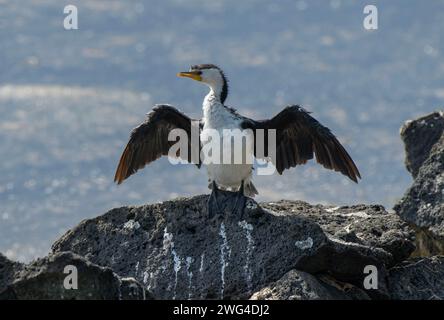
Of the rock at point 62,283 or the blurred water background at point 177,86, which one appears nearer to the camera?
the rock at point 62,283

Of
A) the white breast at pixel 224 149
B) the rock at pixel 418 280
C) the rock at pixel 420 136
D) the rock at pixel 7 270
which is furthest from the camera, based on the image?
the rock at pixel 420 136

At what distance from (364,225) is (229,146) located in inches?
60.1

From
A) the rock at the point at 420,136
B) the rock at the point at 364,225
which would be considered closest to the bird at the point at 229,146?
the rock at the point at 364,225

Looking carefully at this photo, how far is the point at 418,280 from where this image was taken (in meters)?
10.5

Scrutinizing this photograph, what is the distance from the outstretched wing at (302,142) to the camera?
467 inches

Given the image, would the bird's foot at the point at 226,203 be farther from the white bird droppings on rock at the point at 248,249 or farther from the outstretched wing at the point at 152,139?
the outstretched wing at the point at 152,139

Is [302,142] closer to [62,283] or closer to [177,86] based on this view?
[62,283]

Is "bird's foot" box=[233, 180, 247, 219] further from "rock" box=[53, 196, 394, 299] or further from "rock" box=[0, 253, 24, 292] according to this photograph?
"rock" box=[0, 253, 24, 292]

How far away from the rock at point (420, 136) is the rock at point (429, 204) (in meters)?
0.83

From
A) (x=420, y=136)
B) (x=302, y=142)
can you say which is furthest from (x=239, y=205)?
(x=420, y=136)

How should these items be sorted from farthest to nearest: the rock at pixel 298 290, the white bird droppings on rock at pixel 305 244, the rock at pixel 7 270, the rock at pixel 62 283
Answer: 1. the white bird droppings on rock at pixel 305 244
2. the rock at pixel 298 290
3. the rock at pixel 7 270
4. the rock at pixel 62 283

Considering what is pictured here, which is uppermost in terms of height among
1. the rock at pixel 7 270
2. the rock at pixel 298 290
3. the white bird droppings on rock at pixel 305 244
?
the white bird droppings on rock at pixel 305 244

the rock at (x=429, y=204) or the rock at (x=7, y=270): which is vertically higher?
the rock at (x=429, y=204)

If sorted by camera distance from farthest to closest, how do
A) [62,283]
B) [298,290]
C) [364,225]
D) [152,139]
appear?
[152,139]
[364,225]
[298,290]
[62,283]
